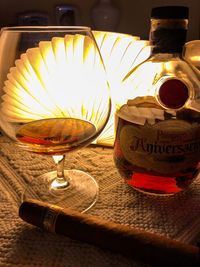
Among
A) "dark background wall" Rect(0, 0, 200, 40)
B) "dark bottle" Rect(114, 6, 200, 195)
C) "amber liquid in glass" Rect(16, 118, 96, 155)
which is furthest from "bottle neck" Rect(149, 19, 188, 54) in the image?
"dark background wall" Rect(0, 0, 200, 40)

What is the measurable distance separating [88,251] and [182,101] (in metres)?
0.23

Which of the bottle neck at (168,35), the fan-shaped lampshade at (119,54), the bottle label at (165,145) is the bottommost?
the bottle label at (165,145)

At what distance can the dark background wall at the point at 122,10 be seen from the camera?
3.48ft

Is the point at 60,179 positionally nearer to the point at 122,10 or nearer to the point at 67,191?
the point at 67,191

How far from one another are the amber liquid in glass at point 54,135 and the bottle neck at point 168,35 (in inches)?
5.7

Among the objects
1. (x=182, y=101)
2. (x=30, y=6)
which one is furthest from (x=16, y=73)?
(x=30, y=6)

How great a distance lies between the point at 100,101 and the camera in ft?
1.59

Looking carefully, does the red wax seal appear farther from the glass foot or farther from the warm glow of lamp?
the glass foot

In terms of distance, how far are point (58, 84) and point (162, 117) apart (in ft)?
0.53

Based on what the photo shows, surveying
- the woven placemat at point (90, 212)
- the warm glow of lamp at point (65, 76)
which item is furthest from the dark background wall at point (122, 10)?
the woven placemat at point (90, 212)

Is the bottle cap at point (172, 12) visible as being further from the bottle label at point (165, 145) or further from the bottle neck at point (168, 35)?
the bottle label at point (165, 145)

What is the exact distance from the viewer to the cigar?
1.10 feet

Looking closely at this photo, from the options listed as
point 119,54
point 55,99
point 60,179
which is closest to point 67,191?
point 60,179

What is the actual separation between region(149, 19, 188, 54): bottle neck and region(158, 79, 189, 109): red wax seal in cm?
4
